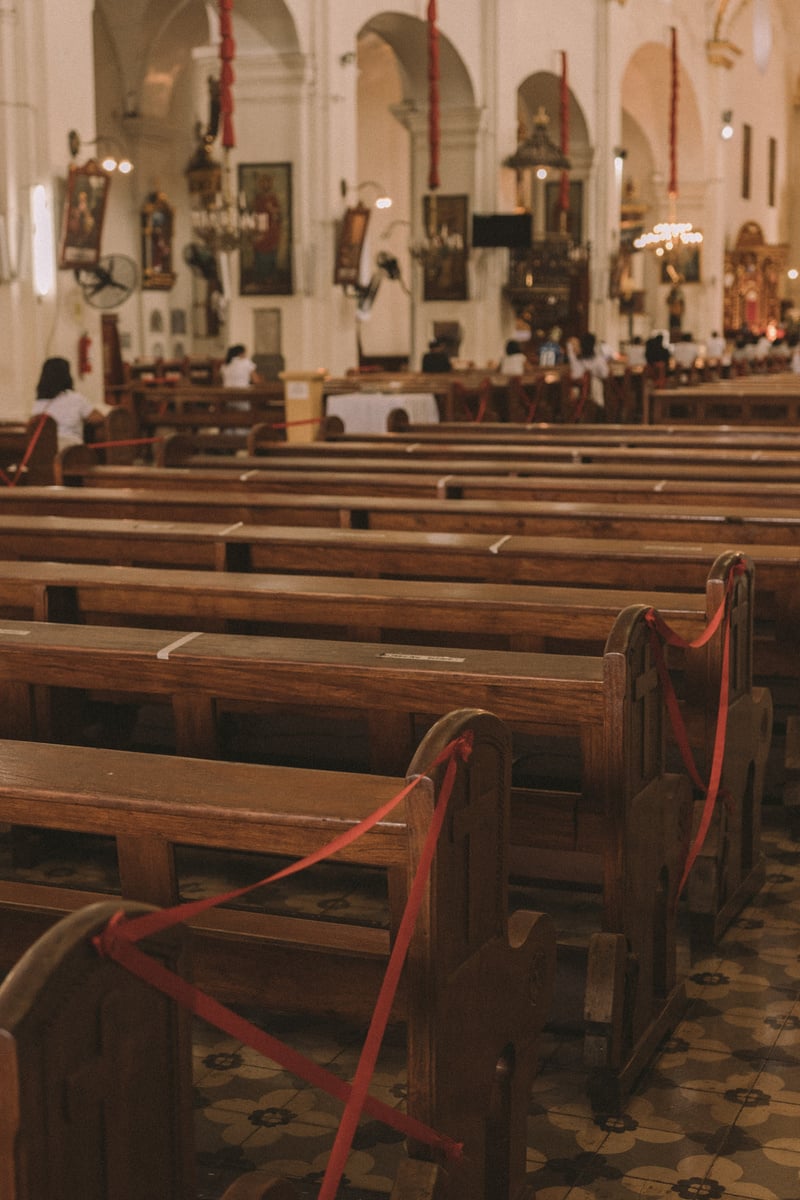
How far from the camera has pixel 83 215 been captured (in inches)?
500

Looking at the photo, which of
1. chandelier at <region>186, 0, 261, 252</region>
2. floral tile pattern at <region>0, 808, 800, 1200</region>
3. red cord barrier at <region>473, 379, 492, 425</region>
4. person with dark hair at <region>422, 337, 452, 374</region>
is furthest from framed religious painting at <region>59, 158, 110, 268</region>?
floral tile pattern at <region>0, 808, 800, 1200</region>

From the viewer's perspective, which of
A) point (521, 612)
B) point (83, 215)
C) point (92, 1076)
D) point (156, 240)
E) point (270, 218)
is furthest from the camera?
point (156, 240)

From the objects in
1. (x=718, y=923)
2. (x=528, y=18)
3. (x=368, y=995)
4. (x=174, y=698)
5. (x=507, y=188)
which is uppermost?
(x=528, y=18)

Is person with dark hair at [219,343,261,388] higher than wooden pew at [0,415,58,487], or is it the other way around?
person with dark hair at [219,343,261,388]

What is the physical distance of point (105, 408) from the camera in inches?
550

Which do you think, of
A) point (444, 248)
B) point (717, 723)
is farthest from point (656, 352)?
point (717, 723)

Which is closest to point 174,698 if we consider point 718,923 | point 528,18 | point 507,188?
point 718,923

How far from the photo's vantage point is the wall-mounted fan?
46.2 ft

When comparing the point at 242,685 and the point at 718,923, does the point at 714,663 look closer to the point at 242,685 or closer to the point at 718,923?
the point at 718,923

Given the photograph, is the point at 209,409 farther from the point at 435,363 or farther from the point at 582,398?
the point at 582,398

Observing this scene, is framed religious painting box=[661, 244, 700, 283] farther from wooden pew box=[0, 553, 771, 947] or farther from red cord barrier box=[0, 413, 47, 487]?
wooden pew box=[0, 553, 771, 947]

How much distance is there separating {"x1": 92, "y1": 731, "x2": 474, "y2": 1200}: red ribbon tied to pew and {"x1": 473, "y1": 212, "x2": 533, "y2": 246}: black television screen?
1781 centimetres

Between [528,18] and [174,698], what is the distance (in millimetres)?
19409

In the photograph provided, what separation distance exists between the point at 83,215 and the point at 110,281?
1.66m
